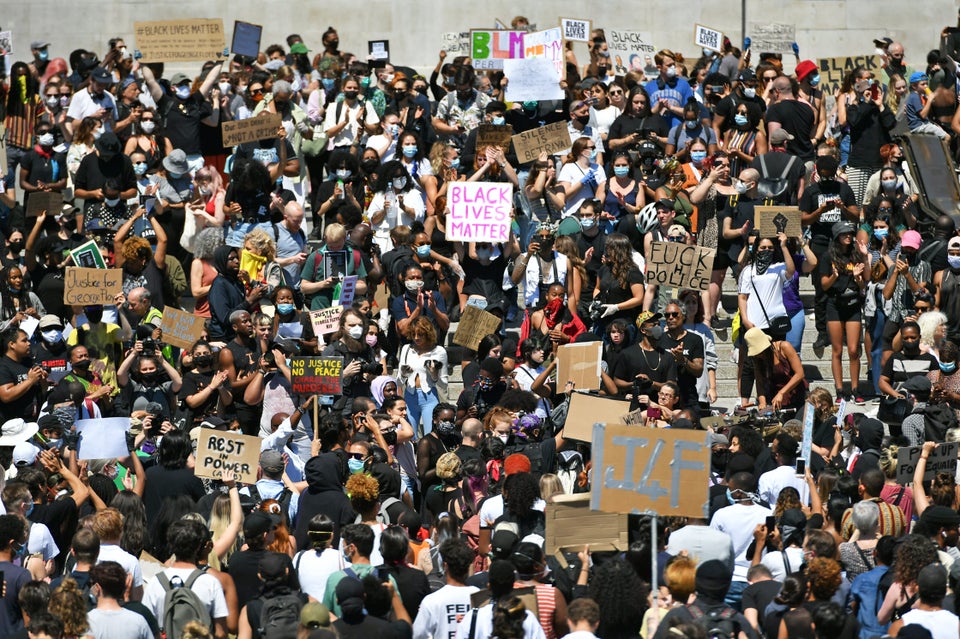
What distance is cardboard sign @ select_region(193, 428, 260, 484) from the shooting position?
402 inches

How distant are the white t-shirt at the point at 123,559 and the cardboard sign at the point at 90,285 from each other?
519 cm

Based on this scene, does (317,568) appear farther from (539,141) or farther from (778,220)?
(539,141)

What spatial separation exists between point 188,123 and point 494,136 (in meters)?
3.36

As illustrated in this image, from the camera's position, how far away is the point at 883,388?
44.7 feet

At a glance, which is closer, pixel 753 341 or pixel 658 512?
pixel 658 512

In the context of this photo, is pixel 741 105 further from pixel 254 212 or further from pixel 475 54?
pixel 254 212

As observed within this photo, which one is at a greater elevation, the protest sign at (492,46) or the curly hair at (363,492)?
the protest sign at (492,46)

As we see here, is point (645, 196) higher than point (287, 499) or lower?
higher

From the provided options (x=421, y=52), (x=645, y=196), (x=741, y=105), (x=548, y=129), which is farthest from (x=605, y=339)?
(x=421, y=52)

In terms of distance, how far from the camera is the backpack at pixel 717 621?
24.3 feet

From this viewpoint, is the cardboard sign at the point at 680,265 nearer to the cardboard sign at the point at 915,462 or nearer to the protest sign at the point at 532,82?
the cardboard sign at the point at 915,462

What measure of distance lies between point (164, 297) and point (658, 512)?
284 inches

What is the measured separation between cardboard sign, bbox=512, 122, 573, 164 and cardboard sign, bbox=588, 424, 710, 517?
26.5 ft

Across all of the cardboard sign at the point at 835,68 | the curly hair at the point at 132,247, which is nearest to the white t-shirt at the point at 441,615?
the curly hair at the point at 132,247
